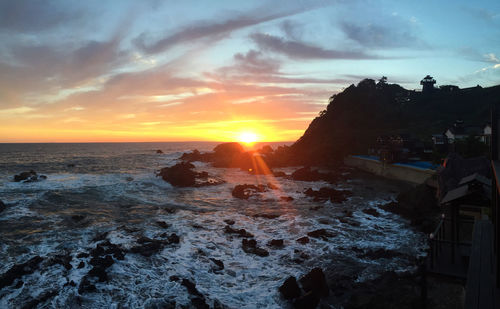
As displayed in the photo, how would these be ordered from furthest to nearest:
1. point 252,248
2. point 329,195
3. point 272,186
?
point 272,186
point 329,195
point 252,248

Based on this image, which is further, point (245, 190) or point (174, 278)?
point (245, 190)

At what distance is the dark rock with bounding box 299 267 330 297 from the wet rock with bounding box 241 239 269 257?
11.9 feet

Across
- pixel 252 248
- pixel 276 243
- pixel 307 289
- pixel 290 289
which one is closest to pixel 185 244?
pixel 252 248

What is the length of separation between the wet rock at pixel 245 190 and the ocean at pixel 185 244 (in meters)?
0.94

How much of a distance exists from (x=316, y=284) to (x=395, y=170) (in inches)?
1284

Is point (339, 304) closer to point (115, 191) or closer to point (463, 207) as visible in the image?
point (463, 207)

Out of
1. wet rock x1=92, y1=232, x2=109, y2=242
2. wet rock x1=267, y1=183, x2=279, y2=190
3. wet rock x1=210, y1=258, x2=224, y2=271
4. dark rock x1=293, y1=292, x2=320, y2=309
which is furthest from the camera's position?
wet rock x1=267, y1=183, x2=279, y2=190

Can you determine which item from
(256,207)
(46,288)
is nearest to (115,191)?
(256,207)

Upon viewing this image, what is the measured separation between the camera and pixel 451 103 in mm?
94812

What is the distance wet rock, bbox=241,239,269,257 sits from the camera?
47.7 feet

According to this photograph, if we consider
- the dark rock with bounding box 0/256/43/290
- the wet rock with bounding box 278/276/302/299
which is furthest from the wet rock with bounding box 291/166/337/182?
the dark rock with bounding box 0/256/43/290

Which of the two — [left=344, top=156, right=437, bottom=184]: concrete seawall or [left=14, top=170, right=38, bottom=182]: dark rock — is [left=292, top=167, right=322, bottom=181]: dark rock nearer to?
[left=344, top=156, right=437, bottom=184]: concrete seawall

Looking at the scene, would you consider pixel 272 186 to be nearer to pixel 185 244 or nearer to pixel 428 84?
pixel 185 244

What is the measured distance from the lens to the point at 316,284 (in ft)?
35.1
